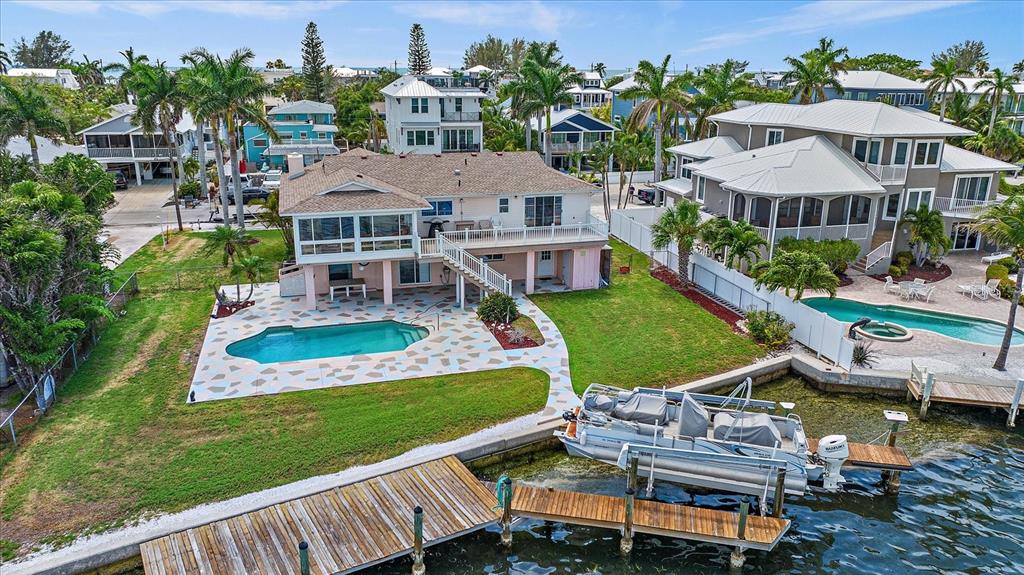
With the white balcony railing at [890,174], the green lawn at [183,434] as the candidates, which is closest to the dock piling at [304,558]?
the green lawn at [183,434]

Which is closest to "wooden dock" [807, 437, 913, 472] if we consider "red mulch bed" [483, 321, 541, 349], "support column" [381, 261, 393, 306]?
"red mulch bed" [483, 321, 541, 349]

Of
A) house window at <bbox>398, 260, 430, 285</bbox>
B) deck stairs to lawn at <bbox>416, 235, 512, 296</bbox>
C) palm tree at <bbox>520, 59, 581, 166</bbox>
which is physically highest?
palm tree at <bbox>520, 59, 581, 166</bbox>

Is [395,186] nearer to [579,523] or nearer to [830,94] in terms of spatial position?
[579,523]

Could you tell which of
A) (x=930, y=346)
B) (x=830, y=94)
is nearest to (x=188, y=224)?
(x=930, y=346)

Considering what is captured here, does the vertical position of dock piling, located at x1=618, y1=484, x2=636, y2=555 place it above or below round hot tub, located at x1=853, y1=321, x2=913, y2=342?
below

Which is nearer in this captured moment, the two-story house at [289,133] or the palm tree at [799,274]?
the palm tree at [799,274]

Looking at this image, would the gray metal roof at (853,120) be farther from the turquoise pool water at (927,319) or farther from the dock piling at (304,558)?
the dock piling at (304,558)

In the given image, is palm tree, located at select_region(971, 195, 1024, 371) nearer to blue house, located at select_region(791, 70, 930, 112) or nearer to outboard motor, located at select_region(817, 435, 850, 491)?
outboard motor, located at select_region(817, 435, 850, 491)
